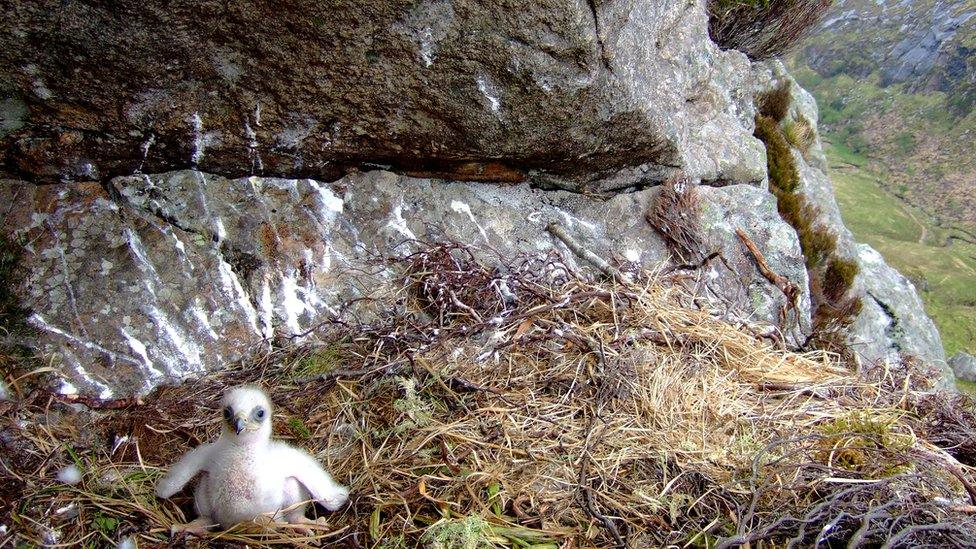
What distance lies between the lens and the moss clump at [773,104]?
5527 mm

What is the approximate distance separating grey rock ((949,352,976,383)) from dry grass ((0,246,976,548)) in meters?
15.6

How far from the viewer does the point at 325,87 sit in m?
2.86

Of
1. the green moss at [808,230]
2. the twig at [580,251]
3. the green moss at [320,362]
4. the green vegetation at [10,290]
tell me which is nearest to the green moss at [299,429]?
the green moss at [320,362]

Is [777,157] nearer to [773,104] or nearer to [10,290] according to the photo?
[773,104]

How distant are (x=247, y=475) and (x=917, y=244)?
27.0 meters

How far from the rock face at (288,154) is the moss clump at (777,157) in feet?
5.77

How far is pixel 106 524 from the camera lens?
2148 mm

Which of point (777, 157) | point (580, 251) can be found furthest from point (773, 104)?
point (580, 251)

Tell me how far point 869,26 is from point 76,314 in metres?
40.3

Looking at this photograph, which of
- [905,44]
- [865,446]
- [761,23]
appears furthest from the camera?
[905,44]

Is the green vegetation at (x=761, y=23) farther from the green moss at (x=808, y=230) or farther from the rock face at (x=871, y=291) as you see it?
the green moss at (x=808, y=230)

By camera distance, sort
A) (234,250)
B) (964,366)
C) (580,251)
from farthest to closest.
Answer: (964,366) < (580,251) < (234,250)

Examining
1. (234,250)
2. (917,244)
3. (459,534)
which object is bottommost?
(917,244)

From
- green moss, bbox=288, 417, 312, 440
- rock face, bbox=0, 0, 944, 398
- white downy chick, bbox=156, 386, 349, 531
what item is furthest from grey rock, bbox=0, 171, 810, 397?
white downy chick, bbox=156, 386, 349, 531
